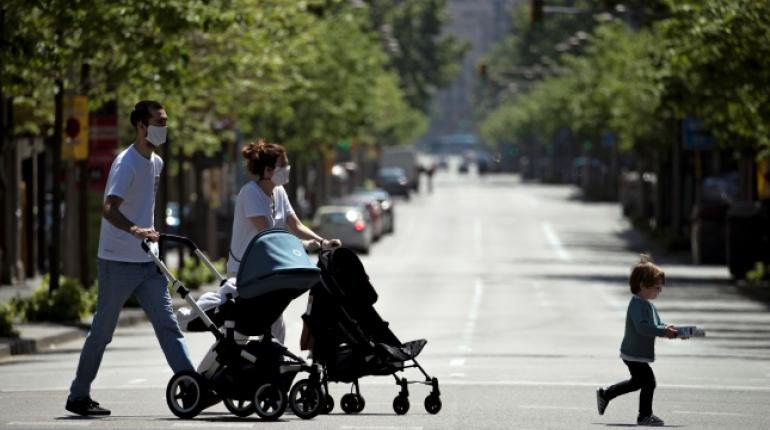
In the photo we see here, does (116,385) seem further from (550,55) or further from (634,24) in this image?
(550,55)

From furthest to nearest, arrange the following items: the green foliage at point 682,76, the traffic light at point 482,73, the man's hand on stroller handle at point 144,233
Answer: the traffic light at point 482,73
the green foliage at point 682,76
the man's hand on stroller handle at point 144,233

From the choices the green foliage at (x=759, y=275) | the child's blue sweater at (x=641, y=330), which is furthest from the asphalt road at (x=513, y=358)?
the green foliage at (x=759, y=275)

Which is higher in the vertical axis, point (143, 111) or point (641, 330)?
point (143, 111)

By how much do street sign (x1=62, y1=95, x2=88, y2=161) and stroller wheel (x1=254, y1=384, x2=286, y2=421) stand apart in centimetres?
1620

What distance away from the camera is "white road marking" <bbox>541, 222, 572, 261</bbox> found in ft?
196

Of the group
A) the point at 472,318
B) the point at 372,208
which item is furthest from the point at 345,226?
the point at 472,318

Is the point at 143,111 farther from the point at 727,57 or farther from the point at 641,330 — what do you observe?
the point at 727,57

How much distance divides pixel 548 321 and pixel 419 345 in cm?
1642

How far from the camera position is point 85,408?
13.4 m

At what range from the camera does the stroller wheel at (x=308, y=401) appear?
13211 mm

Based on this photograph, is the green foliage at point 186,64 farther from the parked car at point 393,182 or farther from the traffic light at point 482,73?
the parked car at point 393,182

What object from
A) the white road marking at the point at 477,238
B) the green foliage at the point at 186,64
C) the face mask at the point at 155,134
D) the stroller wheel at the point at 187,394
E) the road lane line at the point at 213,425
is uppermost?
the green foliage at the point at 186,64

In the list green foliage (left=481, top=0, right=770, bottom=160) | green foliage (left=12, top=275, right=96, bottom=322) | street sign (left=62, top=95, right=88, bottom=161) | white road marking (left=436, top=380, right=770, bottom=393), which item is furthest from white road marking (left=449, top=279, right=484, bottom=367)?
street sign (left=62, top=95, right=88, bottom=161)

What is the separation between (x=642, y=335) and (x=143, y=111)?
3.43 metres
